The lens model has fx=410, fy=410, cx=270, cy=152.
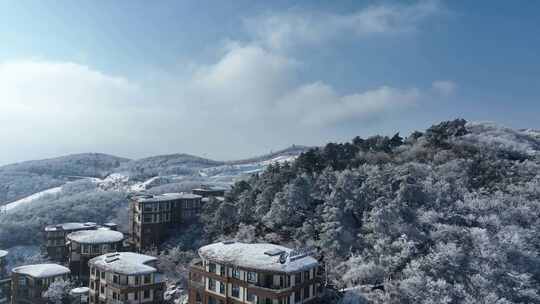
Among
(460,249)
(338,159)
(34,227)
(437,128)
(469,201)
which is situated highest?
(437,128)

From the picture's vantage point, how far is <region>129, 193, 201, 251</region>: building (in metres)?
74.6

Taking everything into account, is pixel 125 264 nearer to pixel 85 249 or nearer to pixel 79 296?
pixel 79 296

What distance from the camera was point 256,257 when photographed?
41688mm


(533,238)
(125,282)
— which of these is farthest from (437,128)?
(125,282)

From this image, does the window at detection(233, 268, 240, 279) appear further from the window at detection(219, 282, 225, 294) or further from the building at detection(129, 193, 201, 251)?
the building at detection(129, 193, 201, 251)

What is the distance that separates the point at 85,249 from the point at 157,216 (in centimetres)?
1447

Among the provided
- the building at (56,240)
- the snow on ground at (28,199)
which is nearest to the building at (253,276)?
the building at (56,240)

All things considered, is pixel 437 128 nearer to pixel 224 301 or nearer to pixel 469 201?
pixel 469 201

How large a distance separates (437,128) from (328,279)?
47410mm

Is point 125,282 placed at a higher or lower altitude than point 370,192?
lower

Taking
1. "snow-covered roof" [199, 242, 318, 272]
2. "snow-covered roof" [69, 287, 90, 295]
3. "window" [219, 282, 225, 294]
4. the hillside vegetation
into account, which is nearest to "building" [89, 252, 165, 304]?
"snow-covered roof" [69, 287, 90, 295]

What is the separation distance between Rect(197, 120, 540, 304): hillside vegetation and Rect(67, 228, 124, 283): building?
15.3 meters

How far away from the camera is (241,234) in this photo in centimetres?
6141

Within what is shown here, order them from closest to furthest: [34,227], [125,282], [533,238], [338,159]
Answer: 1. [533,238]
2. [125,282]
3. [338,159]
4. [34,227]
